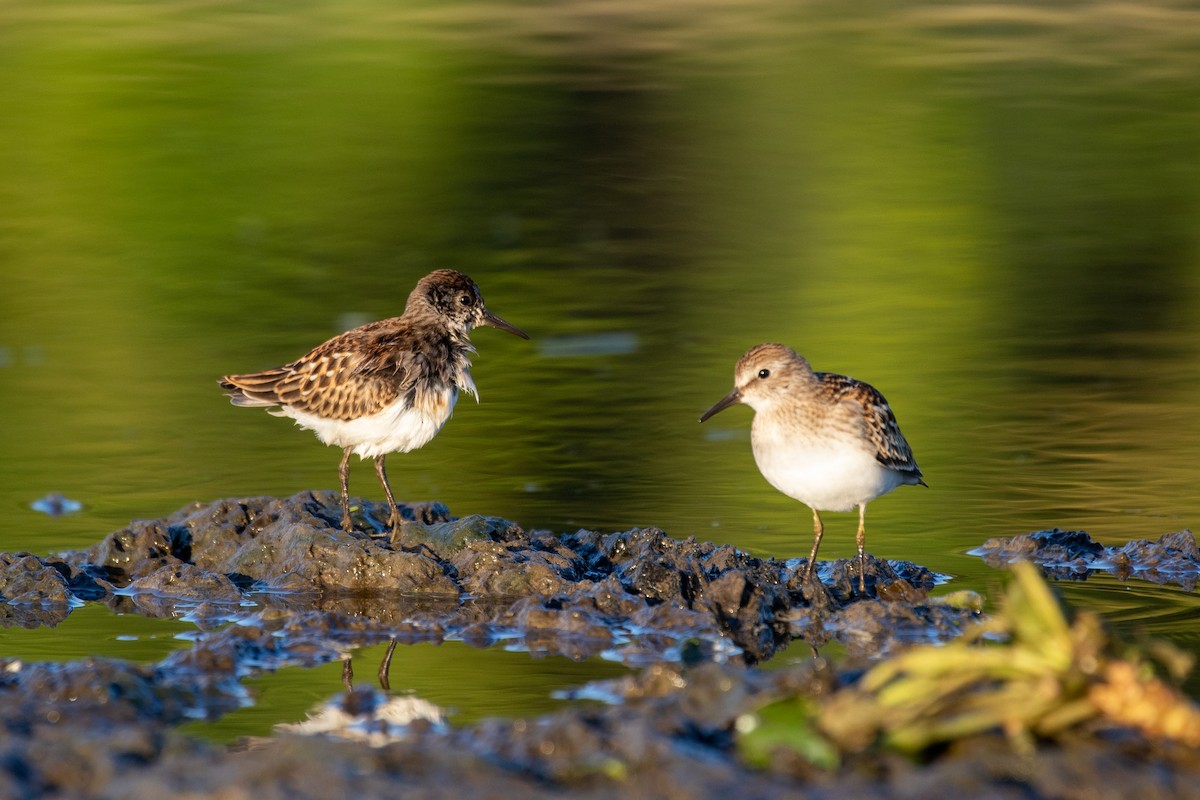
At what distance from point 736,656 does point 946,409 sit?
4334 mm

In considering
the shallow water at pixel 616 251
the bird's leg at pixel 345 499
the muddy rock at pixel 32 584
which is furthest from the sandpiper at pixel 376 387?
the muddy rock at pixel 32 584

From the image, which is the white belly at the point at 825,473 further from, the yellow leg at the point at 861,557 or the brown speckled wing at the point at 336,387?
the brown speckled wing at the point at 336,387

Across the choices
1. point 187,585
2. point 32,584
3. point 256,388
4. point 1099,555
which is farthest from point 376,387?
point 1099,555

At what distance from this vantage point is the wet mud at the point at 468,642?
469cm

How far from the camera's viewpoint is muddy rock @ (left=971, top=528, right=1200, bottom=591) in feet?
25.3

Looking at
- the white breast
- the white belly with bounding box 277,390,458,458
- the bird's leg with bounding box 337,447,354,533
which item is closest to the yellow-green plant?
the white breast

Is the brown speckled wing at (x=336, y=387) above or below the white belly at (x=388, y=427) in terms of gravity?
above

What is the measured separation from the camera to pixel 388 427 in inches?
335

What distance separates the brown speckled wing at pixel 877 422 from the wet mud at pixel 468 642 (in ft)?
1.59

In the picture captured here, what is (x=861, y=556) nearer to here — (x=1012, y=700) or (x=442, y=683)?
(x=442, y=683)

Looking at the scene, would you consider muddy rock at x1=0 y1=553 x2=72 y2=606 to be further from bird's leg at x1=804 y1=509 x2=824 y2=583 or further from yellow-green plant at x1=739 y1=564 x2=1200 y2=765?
yellow-green plant at x1=739 y1=564 x2=1200 y2=765

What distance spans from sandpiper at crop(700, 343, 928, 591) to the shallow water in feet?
1.59

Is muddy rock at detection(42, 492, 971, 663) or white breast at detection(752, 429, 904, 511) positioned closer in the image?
muddy rock at detection(42, 492, 971, 663)

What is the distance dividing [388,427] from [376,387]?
0.21 meters
